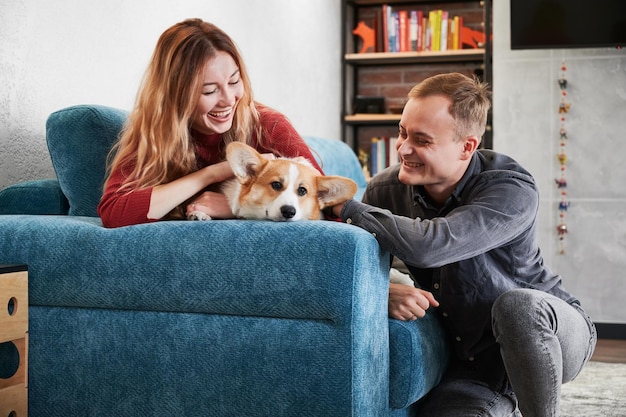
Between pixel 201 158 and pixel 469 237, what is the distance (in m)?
0.82

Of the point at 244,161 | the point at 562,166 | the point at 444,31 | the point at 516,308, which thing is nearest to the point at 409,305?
the point at 516,308

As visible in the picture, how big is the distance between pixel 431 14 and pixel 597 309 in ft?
7.19

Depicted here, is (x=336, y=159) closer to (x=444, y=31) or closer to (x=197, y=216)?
(x=444, y=31)

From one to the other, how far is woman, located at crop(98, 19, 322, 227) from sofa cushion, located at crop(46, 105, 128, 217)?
0.09 meters

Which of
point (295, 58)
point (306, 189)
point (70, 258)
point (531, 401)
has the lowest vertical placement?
point (531, 401)

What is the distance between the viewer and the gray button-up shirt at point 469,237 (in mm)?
1746

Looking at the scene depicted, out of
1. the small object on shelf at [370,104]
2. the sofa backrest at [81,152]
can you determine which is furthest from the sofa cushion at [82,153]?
the small object on shelf at [370,104]

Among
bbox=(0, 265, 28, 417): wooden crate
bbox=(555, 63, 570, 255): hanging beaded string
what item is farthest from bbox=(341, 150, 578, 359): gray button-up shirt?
bbox=(555, 63, 570, 255): hanging beaded string

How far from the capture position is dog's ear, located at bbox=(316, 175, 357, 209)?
1.87m

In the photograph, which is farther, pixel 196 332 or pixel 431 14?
pixel 431 14

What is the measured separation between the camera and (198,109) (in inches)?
82.5

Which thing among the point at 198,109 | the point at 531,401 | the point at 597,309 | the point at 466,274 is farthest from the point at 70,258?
the point at 597,309

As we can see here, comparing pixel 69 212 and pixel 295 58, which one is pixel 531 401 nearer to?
pixel 69 212

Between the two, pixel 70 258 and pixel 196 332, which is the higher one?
pixel 70 258
